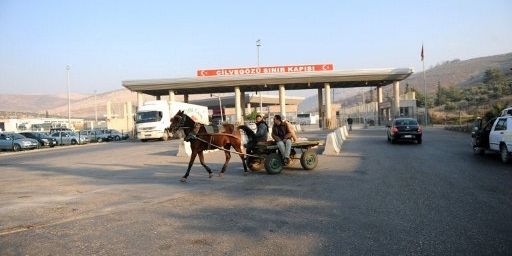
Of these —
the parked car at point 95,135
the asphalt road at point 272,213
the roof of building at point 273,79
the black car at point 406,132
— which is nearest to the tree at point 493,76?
the roof of building at point 273,79

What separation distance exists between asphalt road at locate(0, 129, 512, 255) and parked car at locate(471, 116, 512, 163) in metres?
0.86

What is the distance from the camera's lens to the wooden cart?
13.7 meters

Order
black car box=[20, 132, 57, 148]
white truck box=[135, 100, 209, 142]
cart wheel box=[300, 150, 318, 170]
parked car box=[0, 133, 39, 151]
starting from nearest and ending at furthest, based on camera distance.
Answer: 1. cart wheel box=[300, 150, 318, 170]
2. parked car box=[0, 133, 39, 151]
3. white truck box=[135, 100, 209, 142]
4. black car box=[20, 132, 57, 148]

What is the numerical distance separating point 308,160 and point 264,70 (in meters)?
43.3

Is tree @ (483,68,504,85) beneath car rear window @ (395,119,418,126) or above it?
above

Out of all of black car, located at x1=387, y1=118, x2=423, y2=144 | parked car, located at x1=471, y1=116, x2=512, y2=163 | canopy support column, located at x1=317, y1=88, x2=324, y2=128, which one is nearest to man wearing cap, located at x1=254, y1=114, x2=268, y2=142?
parked car, located at x1=471, y1=116, x2=512, y2=163

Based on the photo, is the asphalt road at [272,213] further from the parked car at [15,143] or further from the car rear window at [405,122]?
the parked car at [15,143]

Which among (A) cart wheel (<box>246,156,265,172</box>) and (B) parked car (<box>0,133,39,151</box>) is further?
(B) parked car (<box>0,133,39,151</box>)

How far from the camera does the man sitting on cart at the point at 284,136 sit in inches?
Answer: 544

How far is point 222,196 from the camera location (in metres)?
10.2

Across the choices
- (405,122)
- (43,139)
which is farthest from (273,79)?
(405,122)

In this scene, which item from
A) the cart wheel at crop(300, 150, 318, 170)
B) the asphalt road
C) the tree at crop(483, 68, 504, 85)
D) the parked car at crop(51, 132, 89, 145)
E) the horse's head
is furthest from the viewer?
the tree at crop(483, 68, 504, 85)

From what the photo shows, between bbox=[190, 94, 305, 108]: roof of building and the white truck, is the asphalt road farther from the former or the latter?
bbox=[190, 94, 305, 108]: roof of building

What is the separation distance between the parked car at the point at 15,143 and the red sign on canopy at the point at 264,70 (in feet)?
75.8
